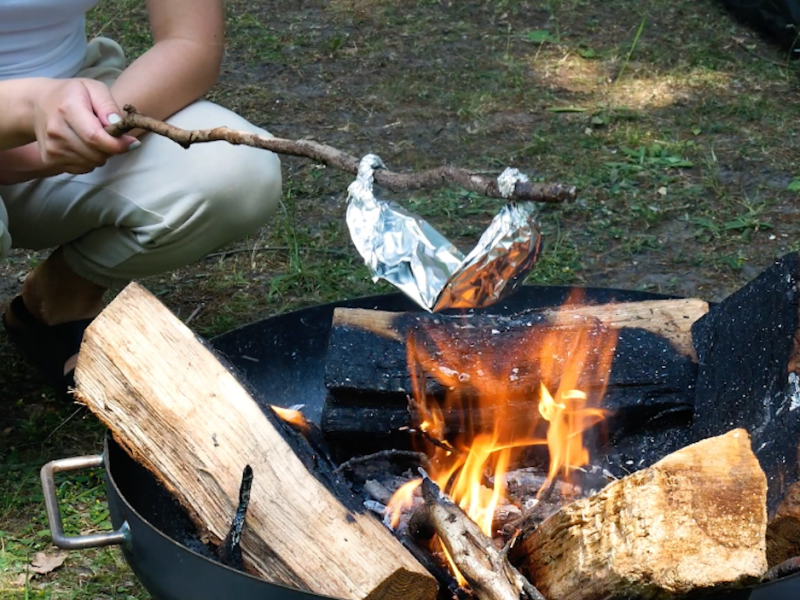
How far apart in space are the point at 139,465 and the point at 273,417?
335mm

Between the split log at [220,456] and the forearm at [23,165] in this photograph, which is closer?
the split log at [220,456]

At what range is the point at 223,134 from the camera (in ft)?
5.34

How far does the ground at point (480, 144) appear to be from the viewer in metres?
2.46

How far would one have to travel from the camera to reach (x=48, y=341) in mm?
2439

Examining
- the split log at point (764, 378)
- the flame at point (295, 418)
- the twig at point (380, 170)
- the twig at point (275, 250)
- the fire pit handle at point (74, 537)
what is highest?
the twig at point (380, 170)

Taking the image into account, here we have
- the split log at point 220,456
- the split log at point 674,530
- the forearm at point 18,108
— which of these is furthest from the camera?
the forearm at point 18,108

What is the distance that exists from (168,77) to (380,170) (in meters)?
0.82

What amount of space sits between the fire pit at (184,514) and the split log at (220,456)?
71mm

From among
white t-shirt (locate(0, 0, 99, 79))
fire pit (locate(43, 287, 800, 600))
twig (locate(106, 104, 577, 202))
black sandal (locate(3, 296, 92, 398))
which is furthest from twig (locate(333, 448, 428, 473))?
white t-shirt (locate(0, 0, 99, 79))

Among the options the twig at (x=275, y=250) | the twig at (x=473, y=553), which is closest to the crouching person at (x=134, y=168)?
the twig at (x=275, y=250)

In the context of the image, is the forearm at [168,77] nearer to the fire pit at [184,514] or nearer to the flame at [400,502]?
the fire pit at [184,514]

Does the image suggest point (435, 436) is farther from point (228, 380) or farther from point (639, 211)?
point (639, 211)

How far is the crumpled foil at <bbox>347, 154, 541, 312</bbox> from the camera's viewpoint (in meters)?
1.49

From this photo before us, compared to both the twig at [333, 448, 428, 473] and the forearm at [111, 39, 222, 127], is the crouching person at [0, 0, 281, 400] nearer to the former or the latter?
the forearm at [111, 39, 222, 127]
